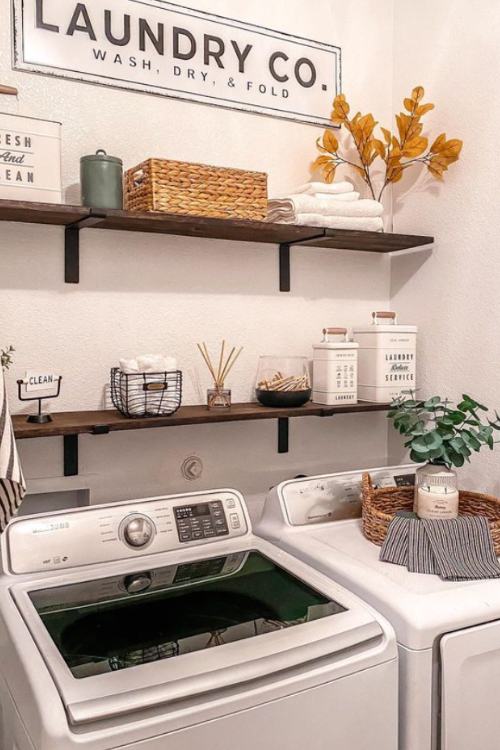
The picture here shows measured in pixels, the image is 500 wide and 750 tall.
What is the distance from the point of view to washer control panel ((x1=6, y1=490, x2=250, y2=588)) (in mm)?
1457

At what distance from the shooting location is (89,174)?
65.2 inches

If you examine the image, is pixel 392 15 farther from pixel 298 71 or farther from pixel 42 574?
pixel 42 574

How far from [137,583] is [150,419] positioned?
42cm

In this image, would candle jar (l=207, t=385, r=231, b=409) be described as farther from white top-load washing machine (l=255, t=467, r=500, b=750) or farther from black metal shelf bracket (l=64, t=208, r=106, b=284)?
white top-load washing machine (l=255, t=467, r=500, b=750)

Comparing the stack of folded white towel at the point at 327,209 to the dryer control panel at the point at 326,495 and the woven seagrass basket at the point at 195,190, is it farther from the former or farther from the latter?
the dryer control panel at the point at 326,495

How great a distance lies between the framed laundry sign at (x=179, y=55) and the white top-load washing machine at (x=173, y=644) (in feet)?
3.97

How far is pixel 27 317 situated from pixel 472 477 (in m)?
1.40

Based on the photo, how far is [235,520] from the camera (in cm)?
170

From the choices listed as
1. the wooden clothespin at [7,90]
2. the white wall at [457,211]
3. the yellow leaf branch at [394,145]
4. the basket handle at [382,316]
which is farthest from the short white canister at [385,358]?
the wooden clothespin at [7,90]

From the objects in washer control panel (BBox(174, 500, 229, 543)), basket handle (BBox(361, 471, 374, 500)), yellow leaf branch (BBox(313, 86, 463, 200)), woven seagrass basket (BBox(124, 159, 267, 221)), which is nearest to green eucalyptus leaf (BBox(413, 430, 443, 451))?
basket handle (BBox(361, 471, 374, 500))

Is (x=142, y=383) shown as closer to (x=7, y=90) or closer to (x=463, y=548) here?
(x=7, y=90)

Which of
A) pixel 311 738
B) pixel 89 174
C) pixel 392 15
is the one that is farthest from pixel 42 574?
pixel 392 15

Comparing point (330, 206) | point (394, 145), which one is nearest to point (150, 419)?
point (330, 206)

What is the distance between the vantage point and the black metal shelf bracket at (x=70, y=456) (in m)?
1.80
